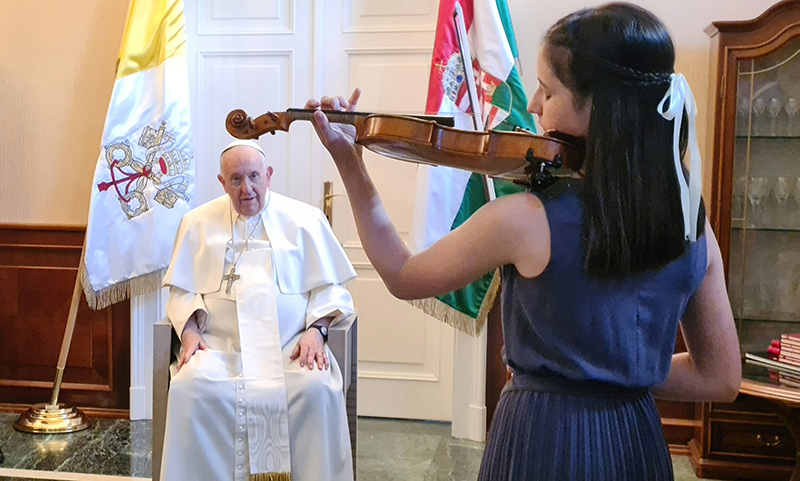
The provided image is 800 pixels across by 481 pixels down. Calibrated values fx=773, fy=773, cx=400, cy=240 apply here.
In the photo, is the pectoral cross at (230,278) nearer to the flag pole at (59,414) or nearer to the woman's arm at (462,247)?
the flag pole at (59,414)

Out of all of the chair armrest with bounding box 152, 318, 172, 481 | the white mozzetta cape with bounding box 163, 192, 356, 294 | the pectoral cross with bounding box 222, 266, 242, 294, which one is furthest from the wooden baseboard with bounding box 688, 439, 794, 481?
the chair armrest with bounding box 152, 318, 172, 481

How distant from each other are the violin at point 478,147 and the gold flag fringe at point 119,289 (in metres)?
2.73

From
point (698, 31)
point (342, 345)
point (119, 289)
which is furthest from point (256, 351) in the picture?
point (698, 31)

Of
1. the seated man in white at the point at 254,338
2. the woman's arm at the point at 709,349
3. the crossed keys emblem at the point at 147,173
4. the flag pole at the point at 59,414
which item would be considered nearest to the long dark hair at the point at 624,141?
the woman's arm at the point at 709,349

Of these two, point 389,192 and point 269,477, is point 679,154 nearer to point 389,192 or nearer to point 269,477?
point 269,477

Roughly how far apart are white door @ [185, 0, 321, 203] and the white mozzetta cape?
0.90 m

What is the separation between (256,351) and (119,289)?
1.33 metres

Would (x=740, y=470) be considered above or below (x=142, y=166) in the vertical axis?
below

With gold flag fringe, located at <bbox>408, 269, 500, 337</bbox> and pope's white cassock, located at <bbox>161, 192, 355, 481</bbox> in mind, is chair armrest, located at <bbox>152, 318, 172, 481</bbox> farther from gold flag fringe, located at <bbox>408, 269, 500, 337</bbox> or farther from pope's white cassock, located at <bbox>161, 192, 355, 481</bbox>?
gold flag fringe, located at <bbox>408, 269, 500, 337</bbox>

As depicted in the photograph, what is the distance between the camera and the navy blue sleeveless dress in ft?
3.27

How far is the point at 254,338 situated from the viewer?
9.05ft

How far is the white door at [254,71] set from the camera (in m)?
3.89

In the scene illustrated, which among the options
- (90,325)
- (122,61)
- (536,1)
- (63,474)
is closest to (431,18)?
(536,1)

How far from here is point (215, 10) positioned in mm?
3949
